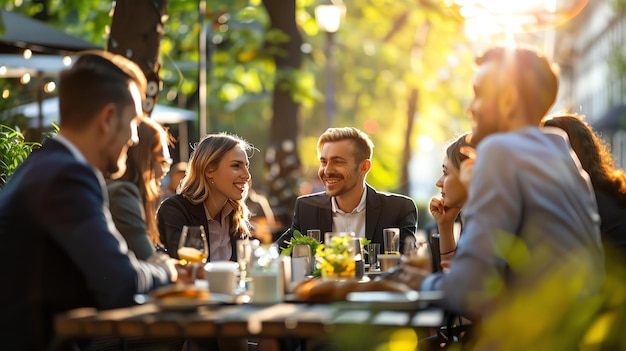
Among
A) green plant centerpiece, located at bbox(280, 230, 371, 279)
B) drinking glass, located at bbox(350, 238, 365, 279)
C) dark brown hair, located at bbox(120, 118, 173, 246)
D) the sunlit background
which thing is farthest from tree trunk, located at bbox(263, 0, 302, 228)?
green plant centerpiece, located at bbox(280, 230, 371, 279)

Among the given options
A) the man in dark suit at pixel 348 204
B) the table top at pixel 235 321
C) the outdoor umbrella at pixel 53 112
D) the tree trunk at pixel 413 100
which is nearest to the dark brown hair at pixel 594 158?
the man in dark suit at pixel 348 204

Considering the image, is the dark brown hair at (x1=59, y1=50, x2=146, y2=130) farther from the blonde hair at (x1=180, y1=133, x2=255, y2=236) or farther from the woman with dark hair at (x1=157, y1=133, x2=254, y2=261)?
the blonde hair at (x1=180, y1=133, x2=255, y2=236)

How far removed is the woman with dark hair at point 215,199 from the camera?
302 inches

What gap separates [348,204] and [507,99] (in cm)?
421

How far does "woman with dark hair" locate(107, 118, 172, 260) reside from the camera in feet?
19.1

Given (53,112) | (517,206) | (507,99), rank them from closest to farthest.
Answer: (517,206), (507,99), (53,112)

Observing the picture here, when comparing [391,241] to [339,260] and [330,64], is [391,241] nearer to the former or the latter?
[339,260]

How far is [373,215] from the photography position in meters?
8.59

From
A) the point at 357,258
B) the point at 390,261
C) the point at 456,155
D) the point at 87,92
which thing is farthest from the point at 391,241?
the point at 87,92

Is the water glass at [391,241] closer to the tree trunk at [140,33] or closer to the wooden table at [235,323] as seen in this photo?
the wooden table at [235,323]

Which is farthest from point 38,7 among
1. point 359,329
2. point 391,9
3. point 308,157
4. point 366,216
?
point 308,157

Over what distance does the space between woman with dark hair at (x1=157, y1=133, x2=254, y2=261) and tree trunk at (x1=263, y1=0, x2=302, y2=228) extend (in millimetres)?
11375

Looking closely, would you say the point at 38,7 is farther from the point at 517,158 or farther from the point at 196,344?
the point at 517,158

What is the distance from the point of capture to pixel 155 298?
14.6 feet
